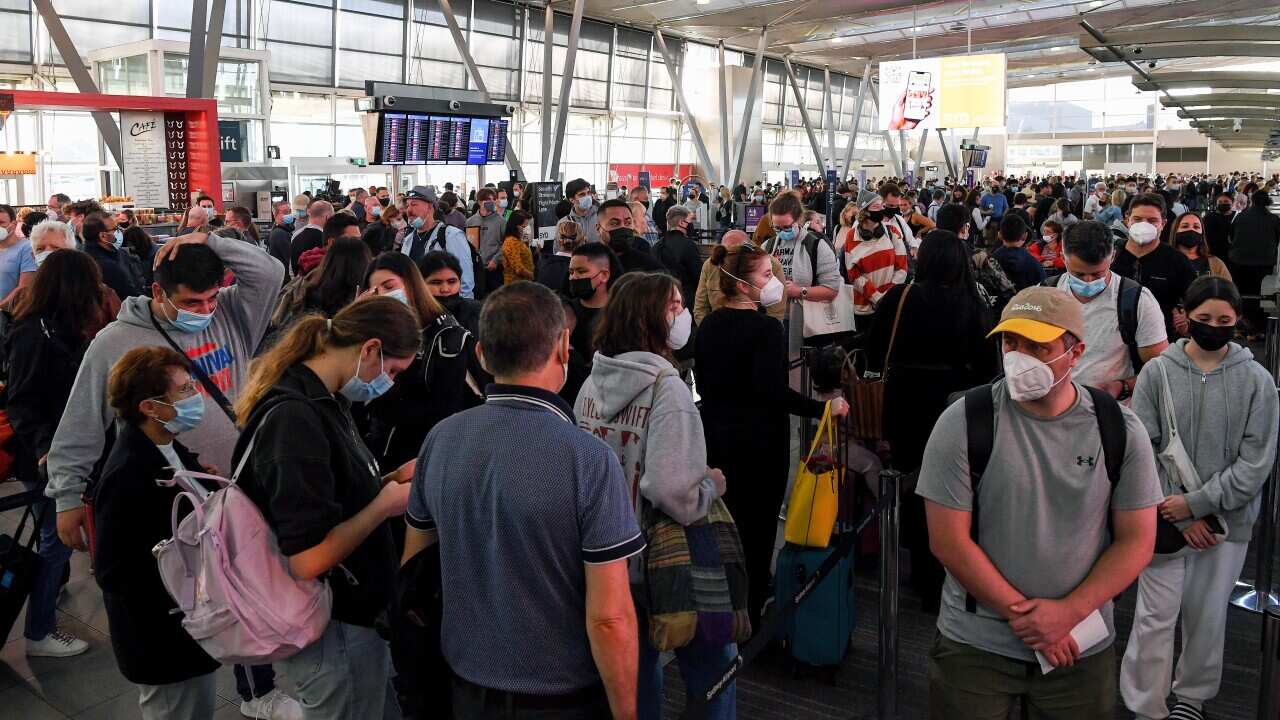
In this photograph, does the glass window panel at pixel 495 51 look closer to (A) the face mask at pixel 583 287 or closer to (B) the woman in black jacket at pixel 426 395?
(A) the face mask at pixel 583 287

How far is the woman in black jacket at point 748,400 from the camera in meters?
3.71

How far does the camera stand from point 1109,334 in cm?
414

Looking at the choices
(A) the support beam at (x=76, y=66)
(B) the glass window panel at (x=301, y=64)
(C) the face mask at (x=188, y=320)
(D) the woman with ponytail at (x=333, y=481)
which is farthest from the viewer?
(B) the glass window panel at (x=301, y=64)

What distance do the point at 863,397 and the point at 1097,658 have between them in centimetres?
241

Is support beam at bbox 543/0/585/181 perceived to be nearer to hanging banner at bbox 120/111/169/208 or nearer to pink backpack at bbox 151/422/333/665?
hanging banner at bbox 120/111/169/208

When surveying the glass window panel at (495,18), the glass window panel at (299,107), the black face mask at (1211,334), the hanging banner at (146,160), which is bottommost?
the black face mask at (1211,334)

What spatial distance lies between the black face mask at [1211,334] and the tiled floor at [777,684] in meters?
1.40

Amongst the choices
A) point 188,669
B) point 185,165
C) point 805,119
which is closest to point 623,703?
point 188,669

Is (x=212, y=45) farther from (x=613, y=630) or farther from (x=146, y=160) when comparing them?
(x=613, y=630)

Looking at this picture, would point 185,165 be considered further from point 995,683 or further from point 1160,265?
point 995,683

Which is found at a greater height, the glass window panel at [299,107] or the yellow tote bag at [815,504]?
the glass window panel at [299,107]

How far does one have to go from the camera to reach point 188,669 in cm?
276

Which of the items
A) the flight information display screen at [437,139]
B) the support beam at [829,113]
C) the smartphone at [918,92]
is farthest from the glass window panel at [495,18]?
the support beam at [829,113]

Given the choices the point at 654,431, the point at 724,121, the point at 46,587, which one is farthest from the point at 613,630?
Result: the point at 724,121
